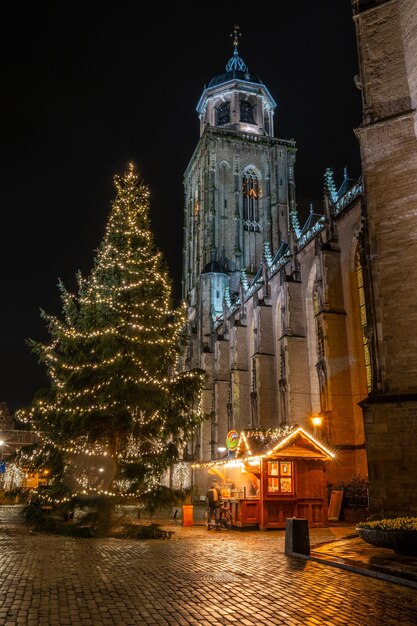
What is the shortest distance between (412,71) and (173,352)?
1170cm

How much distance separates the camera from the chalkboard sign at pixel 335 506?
2094 cm

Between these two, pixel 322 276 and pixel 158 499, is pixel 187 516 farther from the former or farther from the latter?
pixel 322 276

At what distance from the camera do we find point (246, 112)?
197 ft

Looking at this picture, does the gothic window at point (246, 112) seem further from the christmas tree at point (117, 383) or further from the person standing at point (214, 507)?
the person standing at point (214, 507)

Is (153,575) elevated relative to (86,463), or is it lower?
lower

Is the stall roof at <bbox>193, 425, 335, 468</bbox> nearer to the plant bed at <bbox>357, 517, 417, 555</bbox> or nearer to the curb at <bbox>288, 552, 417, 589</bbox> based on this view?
the plant bed at <bbox>357, 517, 417, 555</bbox>

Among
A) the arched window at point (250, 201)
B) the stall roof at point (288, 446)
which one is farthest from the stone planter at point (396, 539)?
the arched window at point (250, 201)

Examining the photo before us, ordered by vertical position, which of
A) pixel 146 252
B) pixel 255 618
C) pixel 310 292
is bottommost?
pixel 255 618

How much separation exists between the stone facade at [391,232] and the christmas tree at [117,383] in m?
5.95

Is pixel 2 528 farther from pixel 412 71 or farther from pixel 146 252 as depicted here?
pixel 412 71

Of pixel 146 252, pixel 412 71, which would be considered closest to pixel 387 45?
pixel 412 71

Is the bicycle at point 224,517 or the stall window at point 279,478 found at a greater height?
the stall window at point 279,478

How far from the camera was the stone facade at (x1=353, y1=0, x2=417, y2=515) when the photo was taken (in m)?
13.3

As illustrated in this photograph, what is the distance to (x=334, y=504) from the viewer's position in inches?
830
